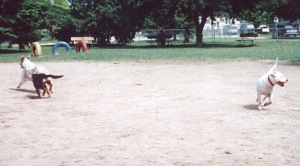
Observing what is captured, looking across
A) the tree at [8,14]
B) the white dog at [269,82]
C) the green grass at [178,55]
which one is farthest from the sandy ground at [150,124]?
the tree at [8,14]

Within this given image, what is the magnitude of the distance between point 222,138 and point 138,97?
173 inches

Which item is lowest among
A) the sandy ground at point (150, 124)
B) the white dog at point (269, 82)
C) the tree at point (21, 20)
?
the sandy ground at point (150, 124)

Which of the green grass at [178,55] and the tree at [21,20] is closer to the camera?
the green grass at [178,55]

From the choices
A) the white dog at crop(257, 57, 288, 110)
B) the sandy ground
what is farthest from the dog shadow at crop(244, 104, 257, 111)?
the white dog at crop(257, 57, 288, 110)

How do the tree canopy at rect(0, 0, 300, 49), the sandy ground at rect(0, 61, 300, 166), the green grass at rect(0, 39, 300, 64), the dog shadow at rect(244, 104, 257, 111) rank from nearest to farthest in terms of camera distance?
the sandy ground at rect(0, 61, 300, 166) → the dog shadow at rect(244, 104, 257, 111) → the green grass at rect(0, 39, 300, 64) → the tree canopy at rect(0, 0, 300, 49)

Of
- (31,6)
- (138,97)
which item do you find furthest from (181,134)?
(31,6)

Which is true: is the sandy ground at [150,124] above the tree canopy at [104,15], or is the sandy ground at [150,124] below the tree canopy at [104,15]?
below

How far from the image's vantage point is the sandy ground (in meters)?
5.36

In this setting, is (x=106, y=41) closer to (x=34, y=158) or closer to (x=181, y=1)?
(x=181, y=1)

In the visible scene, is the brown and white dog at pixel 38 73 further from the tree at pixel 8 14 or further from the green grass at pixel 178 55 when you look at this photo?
the tree at pixel 8 14

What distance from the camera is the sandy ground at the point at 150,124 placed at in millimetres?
5355

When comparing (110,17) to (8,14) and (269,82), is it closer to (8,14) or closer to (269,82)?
(8,14)

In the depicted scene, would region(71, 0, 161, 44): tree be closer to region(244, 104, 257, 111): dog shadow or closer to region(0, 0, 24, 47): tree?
region(0, 0, 24, 47): tree

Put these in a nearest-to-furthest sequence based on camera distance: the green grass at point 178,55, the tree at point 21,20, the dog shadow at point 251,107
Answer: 1. the dog shadow at point 251,107
2. the green grass at point 178,55
3. the tree at point 21,20
